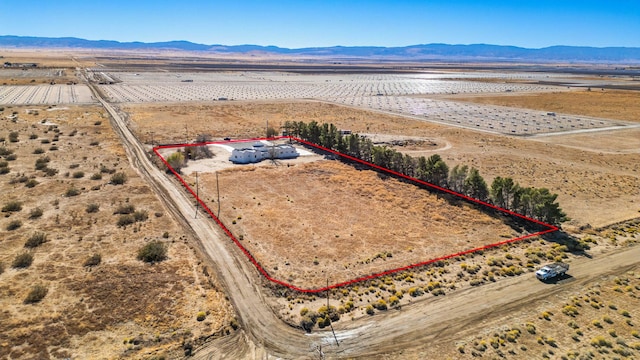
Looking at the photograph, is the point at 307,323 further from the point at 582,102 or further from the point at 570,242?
the point at 582,102

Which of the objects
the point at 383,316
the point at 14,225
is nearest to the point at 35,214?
the point at 14,225

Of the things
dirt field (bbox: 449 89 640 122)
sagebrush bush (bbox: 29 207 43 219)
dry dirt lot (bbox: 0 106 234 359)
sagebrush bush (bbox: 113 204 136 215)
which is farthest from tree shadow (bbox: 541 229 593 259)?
dirt field (bbox: 449 89 640 122)

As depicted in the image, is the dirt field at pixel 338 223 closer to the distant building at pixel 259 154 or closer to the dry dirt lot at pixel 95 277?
the distant building at pixel 259 154

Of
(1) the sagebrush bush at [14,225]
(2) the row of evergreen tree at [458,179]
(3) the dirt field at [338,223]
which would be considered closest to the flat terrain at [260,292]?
(1) the sagebrush bush at [14,225]

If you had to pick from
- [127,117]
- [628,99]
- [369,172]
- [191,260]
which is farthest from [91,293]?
[628,99]

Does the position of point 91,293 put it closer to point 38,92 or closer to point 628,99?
point 38,92

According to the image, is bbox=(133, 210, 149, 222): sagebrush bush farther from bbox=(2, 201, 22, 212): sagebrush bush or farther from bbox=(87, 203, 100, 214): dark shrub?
bbox=(2, 201, 22, 212): sagebrush bush
